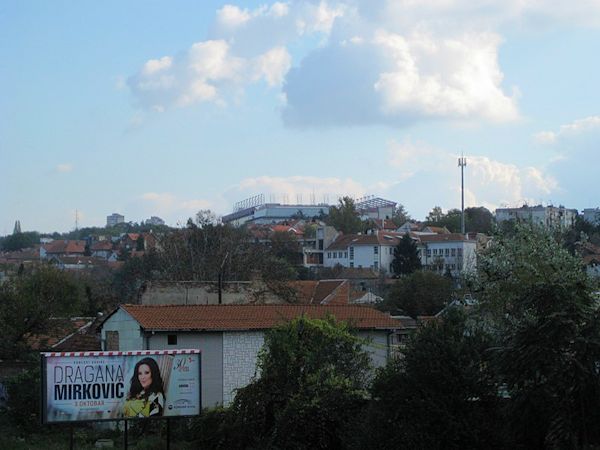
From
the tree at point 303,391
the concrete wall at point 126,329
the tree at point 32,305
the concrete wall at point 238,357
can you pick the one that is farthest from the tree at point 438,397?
the tree at point 32,305

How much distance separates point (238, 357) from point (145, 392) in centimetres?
1177

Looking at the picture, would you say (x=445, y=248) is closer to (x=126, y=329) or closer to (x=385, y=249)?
(x=385, y=249)

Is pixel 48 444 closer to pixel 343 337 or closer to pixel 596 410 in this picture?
pixel 343 337

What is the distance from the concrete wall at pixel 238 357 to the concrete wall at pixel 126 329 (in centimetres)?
315

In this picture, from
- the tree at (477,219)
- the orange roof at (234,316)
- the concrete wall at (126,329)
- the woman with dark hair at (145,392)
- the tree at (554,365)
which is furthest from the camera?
the tree at (477,219)

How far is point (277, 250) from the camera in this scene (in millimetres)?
108188

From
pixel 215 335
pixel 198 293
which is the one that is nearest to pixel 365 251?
pixel 198 293

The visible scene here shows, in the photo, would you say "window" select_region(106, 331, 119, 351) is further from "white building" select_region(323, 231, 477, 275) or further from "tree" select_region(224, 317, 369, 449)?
"white building" select_region(323, 231, 477, 275)

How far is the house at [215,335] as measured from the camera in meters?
33.3

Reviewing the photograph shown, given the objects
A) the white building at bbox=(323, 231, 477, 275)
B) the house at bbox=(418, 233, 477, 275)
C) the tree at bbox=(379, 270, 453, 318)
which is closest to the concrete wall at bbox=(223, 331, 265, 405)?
the tree at bbox=(379, 270, 453, 318)

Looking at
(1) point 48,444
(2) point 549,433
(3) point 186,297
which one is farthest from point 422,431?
(3) point 186,297

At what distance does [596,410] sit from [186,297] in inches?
1145

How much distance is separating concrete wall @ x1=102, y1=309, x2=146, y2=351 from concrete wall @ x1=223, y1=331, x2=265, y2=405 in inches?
124

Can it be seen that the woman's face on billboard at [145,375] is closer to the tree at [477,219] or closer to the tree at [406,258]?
the tree at [406,258]
